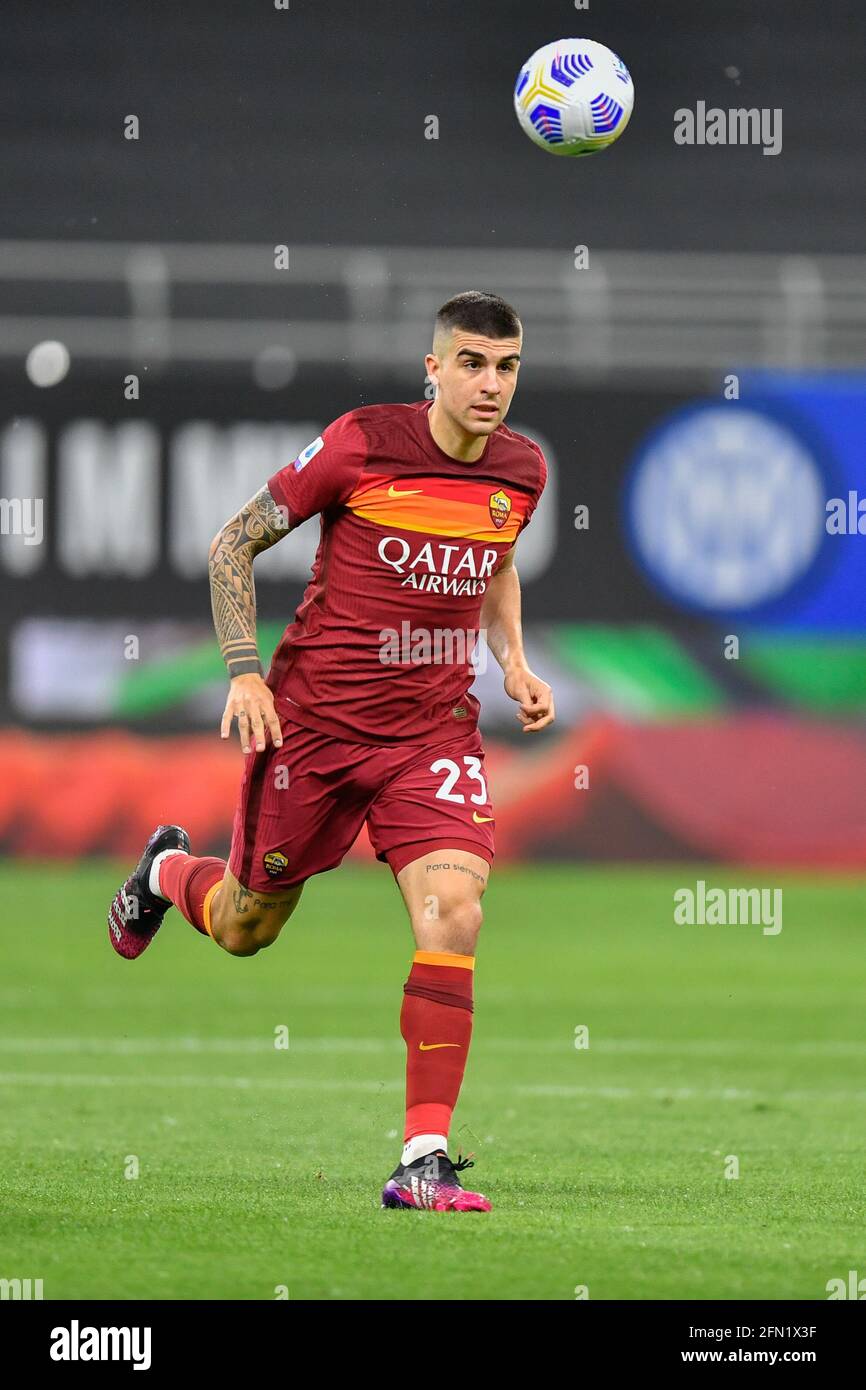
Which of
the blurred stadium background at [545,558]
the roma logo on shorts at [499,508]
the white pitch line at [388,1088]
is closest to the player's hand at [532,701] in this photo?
the roma logo on shorts at [499,508]

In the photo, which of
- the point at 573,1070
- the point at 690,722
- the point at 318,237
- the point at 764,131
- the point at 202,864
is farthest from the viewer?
the point at 764,131

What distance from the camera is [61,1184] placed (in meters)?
5.79

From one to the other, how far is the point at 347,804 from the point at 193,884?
2.98ft

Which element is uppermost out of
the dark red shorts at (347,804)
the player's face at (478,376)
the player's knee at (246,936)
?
the player's face at (478,376)

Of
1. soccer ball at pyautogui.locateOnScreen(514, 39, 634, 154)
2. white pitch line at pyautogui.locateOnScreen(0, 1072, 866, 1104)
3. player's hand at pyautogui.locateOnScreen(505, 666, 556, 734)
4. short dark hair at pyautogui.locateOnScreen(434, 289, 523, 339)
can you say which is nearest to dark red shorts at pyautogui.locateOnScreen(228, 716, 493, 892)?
player's hand at pyautogui.locateOnScreen(505, 666, 556, 734)

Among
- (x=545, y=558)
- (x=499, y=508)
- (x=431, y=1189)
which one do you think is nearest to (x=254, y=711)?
(x=499, y=508)

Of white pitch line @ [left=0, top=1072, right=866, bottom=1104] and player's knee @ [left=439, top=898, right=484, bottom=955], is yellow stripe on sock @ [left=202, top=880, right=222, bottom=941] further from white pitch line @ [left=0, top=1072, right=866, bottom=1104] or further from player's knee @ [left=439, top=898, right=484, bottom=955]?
Result: white pitch line @ [left=0, top=1072, right=866, bottom=1104]

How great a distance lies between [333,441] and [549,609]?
10894 millimetres

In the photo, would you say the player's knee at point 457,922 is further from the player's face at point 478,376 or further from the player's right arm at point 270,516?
the player's face at point 478,376

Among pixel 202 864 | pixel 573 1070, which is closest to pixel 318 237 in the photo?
pixel 573 1070

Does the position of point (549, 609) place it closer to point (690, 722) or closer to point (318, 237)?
point (690, 722)

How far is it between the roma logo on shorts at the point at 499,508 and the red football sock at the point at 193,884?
148 cm

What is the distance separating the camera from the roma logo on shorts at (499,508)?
618cm

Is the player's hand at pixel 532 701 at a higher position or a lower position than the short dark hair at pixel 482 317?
lower
